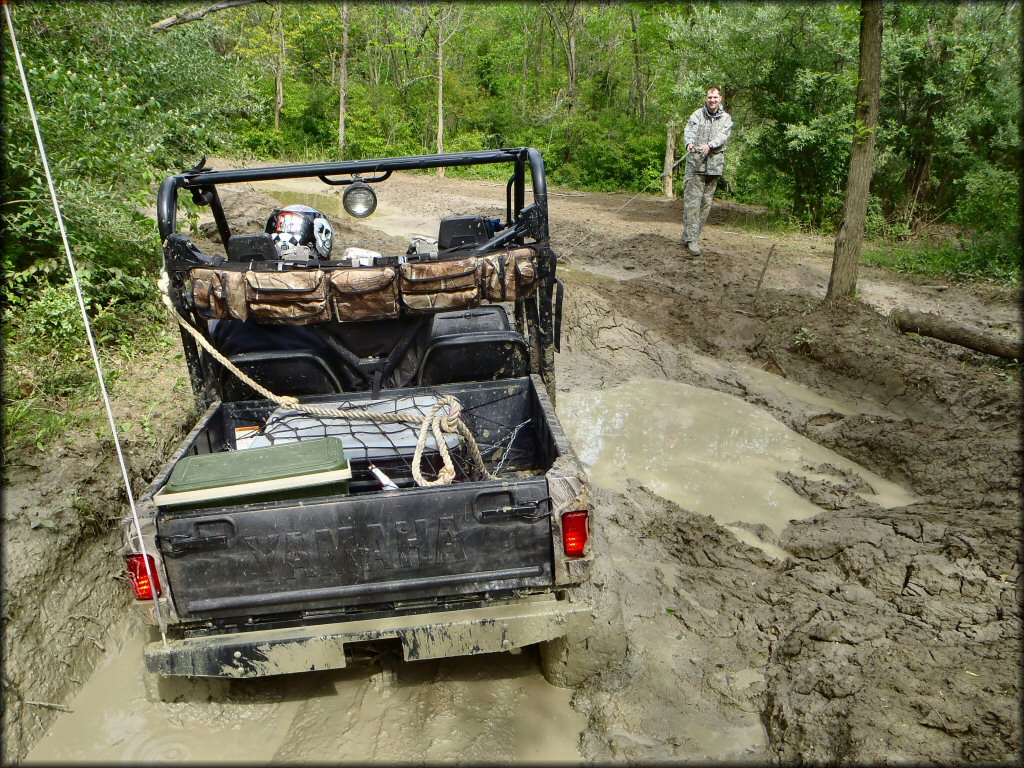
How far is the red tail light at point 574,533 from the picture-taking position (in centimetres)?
273

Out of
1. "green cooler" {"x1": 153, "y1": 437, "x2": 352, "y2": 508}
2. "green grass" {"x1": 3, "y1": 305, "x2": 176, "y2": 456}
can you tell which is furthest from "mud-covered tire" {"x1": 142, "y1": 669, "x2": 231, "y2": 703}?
"green grass" {"x1": 3, "y1": 305, "x2": 176, "y2": 456}

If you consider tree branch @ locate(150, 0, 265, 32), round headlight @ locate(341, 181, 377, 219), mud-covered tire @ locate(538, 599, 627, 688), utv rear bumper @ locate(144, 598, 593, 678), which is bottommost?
mud-covered tire @ locate(538, 599, 627, 688)

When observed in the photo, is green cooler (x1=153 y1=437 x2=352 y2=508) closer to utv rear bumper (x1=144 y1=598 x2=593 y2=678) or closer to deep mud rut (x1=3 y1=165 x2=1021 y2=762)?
utv rear bumper (x1=144 y1=598 x2=593 y2=678)


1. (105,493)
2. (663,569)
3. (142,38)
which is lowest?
(663,569)

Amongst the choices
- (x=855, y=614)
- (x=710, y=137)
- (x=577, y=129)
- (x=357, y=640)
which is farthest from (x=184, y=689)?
(x=577, y=129)

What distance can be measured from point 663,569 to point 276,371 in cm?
246

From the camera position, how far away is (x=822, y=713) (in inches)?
112

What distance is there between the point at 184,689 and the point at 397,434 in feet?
4.80

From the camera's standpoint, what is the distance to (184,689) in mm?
3021

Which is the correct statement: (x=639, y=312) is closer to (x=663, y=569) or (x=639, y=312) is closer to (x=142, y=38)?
(x=663, y=569)

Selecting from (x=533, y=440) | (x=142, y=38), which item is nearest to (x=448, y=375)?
(x=533, y=440)

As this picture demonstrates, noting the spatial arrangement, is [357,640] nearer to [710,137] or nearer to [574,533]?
[574,533]

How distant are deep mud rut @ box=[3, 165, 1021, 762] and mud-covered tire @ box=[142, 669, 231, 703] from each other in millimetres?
52

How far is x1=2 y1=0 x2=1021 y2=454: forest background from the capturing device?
5582 mm
